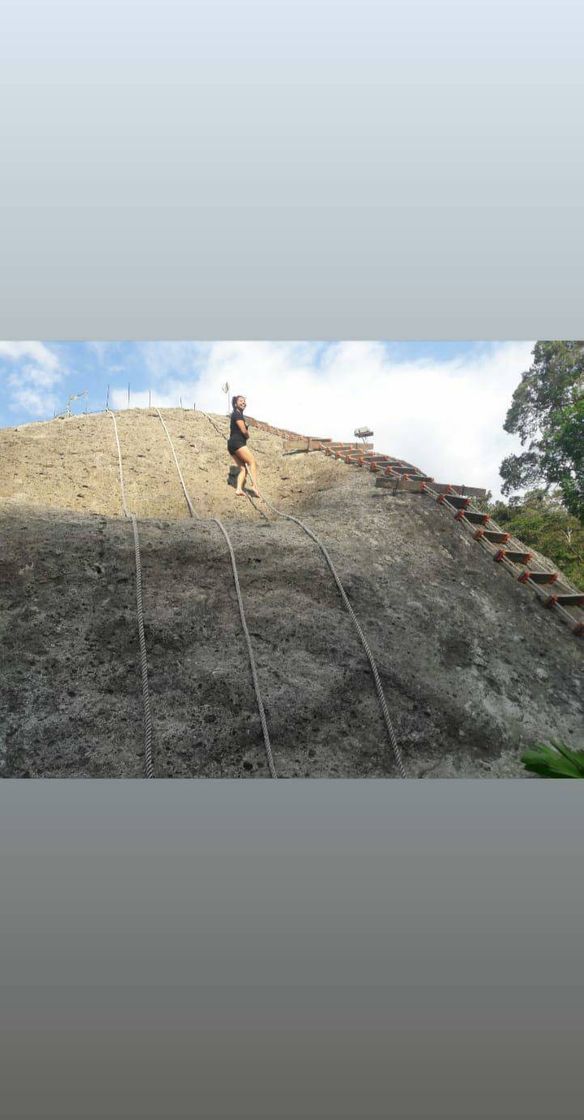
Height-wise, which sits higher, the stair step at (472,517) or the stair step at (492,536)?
the stair step at (472,517)

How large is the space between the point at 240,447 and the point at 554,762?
2776mm

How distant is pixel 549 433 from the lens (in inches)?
195

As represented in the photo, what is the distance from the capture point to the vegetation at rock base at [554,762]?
3.74 m

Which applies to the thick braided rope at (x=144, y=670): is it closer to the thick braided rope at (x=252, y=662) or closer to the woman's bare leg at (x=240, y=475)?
the thick braided rope at (x=252, y=662)

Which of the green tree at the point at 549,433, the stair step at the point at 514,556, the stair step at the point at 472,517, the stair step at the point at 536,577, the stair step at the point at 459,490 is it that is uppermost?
the green tree at the point at 549,433

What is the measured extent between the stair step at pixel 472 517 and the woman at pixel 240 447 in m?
1.38

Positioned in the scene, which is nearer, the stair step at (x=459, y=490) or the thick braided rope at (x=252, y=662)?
the thick braided rope at (x=252, y=662)

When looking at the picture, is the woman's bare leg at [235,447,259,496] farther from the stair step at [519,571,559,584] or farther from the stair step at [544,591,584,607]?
the stair step at [544,591,584,607]

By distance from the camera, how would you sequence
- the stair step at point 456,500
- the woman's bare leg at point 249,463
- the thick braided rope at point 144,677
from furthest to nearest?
the woman's bare leg at point 249,463 → the stair step at point 456,500 → the thick braided rope at point 144,677

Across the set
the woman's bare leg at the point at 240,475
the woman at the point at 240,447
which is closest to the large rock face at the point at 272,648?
the woman's bare leg at the point at 240,475

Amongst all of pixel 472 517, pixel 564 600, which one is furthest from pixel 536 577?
pixel 472 517
